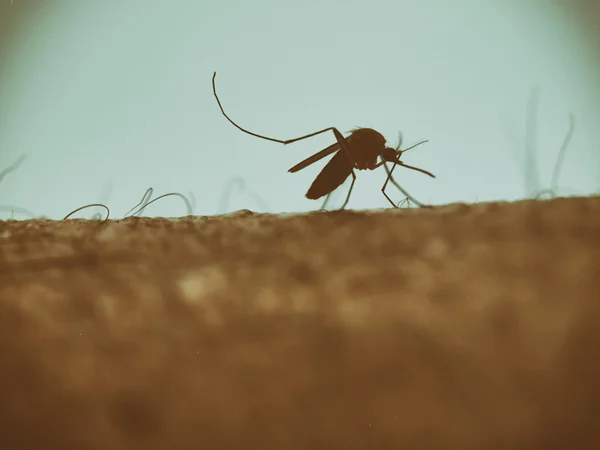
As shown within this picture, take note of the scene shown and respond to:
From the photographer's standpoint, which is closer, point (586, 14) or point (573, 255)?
point (573, 255)

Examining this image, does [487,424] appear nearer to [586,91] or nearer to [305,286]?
[305,286]

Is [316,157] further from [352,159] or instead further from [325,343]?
[325,343]

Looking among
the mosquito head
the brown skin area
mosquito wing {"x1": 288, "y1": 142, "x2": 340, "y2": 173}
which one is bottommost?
the brown skin area

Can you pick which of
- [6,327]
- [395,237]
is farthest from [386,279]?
[6,327]

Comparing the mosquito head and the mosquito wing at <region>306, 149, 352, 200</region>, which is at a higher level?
the mosquito head

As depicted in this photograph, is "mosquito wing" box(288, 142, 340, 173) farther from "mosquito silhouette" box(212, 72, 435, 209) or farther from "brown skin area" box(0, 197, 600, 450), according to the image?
"brown skin area" box(0, 197, 600, 450)

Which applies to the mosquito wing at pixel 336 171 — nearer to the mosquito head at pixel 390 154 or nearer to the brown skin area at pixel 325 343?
the mosquito head at pixel 390 154

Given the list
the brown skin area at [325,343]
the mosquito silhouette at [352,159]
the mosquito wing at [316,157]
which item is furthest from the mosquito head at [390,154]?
the brown skin area at [325,343]

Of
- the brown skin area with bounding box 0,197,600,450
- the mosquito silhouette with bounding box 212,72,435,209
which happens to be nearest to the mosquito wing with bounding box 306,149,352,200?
the mosquito silhouette with bounding box 212,72,435,209
